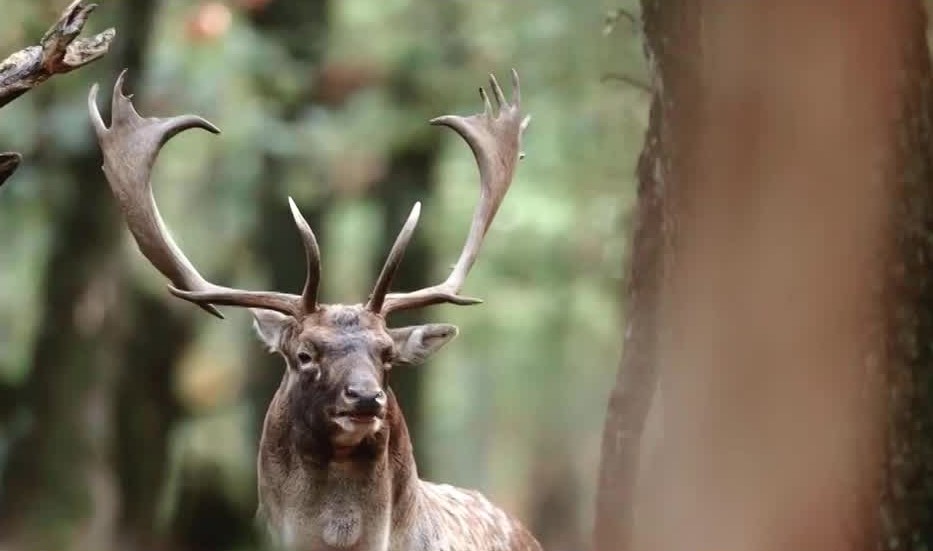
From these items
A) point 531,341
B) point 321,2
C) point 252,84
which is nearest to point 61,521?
point 252,84

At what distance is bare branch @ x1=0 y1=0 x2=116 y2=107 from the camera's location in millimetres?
7172

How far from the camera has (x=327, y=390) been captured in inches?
309

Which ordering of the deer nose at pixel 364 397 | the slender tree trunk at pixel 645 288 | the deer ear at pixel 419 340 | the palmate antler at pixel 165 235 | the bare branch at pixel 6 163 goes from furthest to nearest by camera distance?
the slender tree trunk at pixel 645 288 → the deer ear at pixel 419 340 → the palmate antler at pixel 165 235 → the deer nose at pixel 364 397 → the bare branch at pixel 6 163

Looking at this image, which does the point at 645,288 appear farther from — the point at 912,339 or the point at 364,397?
the point at 364,397

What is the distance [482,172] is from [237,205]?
11200 millimetres

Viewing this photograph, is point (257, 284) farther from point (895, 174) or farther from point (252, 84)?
point (895, 174)

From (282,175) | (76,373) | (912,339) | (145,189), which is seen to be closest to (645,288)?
(912,339)

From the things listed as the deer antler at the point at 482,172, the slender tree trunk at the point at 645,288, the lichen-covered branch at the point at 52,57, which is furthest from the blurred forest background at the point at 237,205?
the lichen-covered branch at the point at 52,57

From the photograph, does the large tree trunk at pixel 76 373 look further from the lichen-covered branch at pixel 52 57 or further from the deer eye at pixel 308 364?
the lichen-covered branch at pixel 52 57

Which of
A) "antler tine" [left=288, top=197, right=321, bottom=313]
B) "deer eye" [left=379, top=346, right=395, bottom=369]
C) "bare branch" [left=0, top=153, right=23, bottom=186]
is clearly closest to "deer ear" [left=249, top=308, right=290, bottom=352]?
"antler tine" [left=288, top=197, right=321, bottom=313]

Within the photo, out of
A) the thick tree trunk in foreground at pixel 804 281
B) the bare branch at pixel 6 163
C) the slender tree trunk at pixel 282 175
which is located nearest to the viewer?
the bare branch at pixel 6 163

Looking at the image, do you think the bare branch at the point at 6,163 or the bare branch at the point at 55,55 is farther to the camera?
the bare branch at the point at 6,163

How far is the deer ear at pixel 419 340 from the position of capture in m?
8.41

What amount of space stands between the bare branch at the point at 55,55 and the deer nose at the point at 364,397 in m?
1.67
